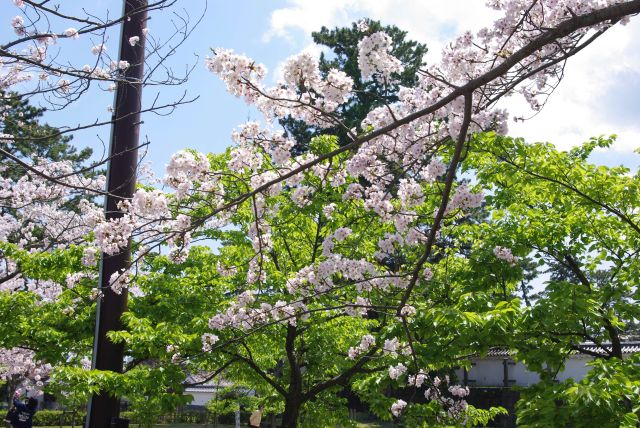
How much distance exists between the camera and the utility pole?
21.9ft

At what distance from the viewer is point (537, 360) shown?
19.1 ft

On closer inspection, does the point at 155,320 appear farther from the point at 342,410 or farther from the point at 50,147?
the point at 50,147

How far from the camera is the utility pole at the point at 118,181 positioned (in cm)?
667

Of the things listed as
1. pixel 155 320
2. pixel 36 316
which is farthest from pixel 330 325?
pixel 36 316

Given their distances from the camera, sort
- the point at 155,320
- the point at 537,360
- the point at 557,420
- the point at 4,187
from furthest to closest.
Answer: the point at 4,187 → the point at 155,320 → the point at 537,360 → the point at 557,420

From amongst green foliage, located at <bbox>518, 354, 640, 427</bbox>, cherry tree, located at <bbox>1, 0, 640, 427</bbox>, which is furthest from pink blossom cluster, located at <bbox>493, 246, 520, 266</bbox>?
green foliage, located at <bbox>518, 354, 640, 427</bbox>

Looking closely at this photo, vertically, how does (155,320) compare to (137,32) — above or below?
below

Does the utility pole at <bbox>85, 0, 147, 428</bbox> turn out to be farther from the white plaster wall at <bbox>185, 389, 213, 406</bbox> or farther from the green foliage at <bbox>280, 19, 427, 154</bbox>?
the white plaster wall at <bbox>185, 389, 213, 406</bbox>

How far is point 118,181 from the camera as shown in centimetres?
677


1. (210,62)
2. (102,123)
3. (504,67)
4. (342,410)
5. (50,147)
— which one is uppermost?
(50,147)

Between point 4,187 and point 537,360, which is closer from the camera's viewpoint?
point 537,360

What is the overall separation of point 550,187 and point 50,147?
26265 millimetres

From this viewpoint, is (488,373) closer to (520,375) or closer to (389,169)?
(520,375)

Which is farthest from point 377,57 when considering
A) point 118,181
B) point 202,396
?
point 202,396
